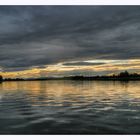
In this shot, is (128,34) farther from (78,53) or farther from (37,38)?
(37,38)

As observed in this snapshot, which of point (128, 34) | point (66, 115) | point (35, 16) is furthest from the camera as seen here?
point (128, 34)

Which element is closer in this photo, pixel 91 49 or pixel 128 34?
pixel 128 34

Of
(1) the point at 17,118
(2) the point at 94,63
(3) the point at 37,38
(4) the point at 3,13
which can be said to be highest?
(4) the point at 3,13

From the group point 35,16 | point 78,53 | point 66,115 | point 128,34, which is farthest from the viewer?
point 78,53

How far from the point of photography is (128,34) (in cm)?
921

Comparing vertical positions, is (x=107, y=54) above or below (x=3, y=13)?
below

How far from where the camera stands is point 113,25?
9094 mm

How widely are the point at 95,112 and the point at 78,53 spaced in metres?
2.39

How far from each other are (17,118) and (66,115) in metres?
1.38

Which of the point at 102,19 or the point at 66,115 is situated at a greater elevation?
the point at 102,19

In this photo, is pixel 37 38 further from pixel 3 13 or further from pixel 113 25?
pixel 113 25
